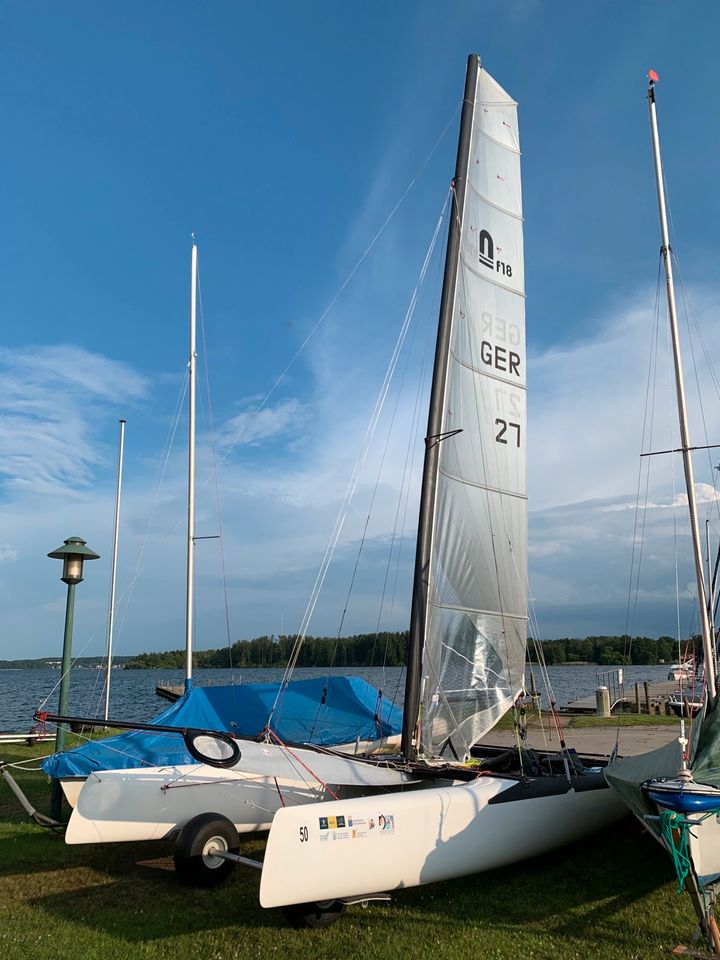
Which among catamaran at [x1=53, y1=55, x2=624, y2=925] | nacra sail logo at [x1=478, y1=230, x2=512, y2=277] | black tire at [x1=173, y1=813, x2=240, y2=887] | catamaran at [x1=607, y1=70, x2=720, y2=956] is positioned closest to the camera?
catamaran at [x1=607, y1=70, x2=720, y2=956]

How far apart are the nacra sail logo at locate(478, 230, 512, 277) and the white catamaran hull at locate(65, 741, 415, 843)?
707cm

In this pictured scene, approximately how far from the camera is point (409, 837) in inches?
218

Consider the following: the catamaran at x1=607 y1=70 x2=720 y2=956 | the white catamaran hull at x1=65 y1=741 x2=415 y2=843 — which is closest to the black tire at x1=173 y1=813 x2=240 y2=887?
the white catamaran hull at x1=65 y1=741 x2=415 y2=843

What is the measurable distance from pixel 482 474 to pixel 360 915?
18.1 ft

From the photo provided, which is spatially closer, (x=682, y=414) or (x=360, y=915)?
(x=360, y=915)

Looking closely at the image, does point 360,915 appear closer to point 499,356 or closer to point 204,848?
point 204,848

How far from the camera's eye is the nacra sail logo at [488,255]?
10.2 meters

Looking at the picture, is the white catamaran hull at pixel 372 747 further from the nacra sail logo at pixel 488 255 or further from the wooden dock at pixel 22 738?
the nacra sail logo at pixel 488 255

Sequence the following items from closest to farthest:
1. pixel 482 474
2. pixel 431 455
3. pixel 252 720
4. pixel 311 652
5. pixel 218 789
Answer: pixel 218 789 → pixel 431 455 → pixel 482 474 → pixel 252 720 → pixel 311 652

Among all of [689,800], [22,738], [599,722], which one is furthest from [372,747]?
[599,722]

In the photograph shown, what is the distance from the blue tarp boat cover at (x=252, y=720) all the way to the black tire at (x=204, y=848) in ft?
5.48

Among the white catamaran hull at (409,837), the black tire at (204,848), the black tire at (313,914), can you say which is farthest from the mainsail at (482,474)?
the black tire at (313,914)

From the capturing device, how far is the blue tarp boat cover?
25.5 ft

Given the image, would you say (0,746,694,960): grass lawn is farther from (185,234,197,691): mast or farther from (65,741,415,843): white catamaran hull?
(185,234,197,691): mast
